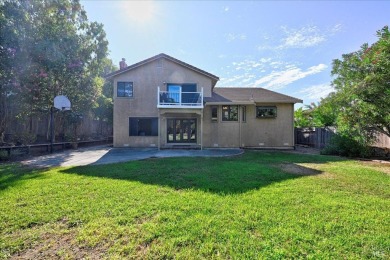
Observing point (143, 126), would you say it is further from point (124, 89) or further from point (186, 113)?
point (186, 113)

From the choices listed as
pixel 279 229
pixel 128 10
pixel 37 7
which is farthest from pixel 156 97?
pixel 279 229

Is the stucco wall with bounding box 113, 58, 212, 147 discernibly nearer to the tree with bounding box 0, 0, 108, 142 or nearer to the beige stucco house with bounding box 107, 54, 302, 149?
the beige stucco house with bounding box 107, 54, 302, 149

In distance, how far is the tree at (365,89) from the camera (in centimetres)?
882

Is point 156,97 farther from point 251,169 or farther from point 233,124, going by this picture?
point 251,169

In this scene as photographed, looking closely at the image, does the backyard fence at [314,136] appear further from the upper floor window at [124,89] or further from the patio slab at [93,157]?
the upper floor window at [124,89]

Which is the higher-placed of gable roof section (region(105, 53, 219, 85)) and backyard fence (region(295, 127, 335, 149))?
gable roof section (region(105, 53, 219, 85))

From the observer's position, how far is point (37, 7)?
15344 mm

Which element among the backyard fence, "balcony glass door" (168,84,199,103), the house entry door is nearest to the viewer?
"balcony glass door" (168,84,199,103)

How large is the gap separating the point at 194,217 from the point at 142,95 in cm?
1315

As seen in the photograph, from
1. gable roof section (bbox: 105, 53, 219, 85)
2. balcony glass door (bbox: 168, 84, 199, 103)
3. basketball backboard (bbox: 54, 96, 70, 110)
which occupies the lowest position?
basketball backboard (bbox: 54, 96, 70, 110)

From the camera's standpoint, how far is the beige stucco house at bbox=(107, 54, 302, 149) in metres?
15.4

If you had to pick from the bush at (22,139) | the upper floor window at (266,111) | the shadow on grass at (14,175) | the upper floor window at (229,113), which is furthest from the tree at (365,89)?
the bush at (22,139)

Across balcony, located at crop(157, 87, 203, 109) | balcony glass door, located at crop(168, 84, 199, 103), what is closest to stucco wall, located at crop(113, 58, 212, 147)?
balcony glass door, located at crop(168, 84, 199, 103)

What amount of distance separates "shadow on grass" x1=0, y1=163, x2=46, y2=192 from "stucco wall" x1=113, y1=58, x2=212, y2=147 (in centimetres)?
757
